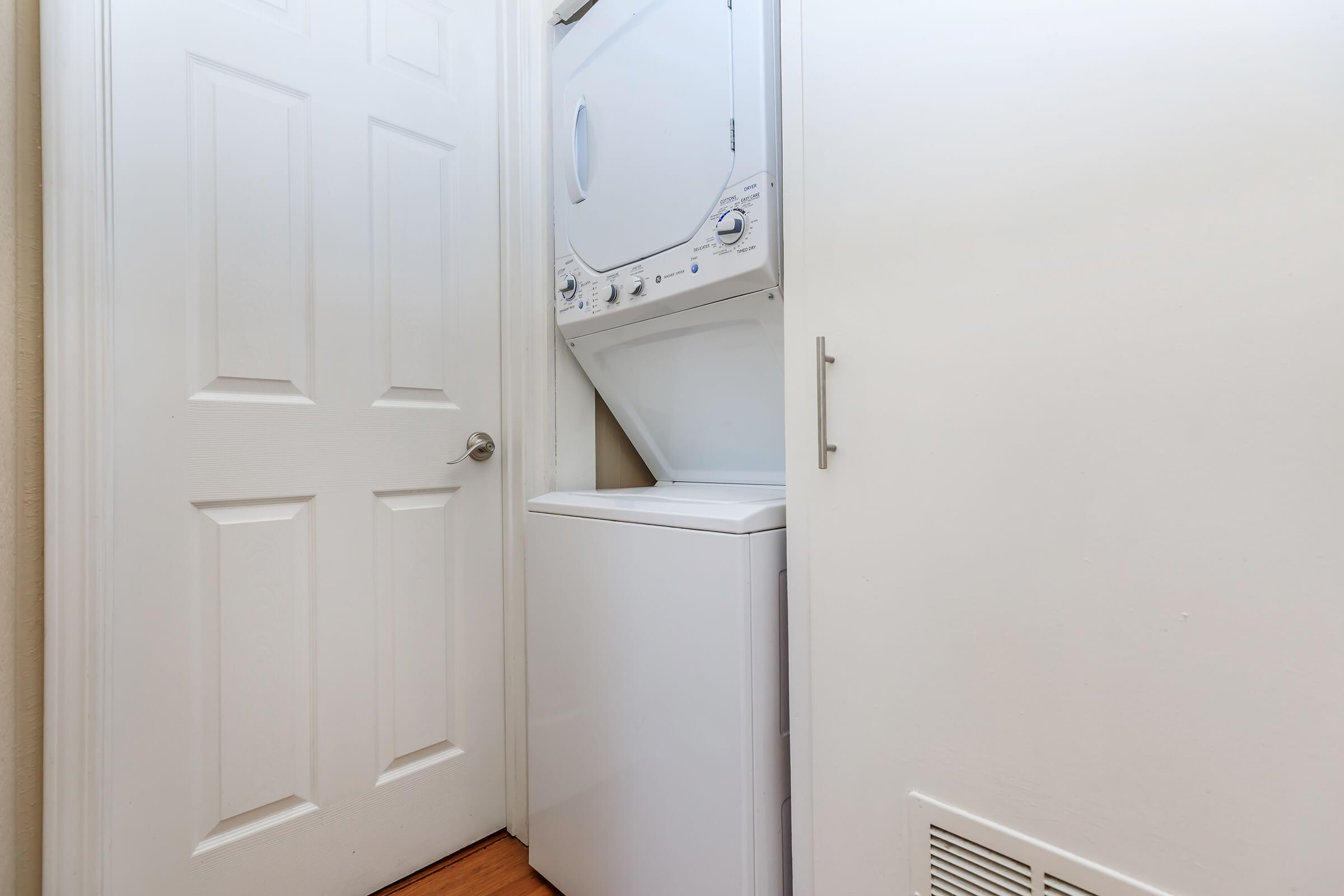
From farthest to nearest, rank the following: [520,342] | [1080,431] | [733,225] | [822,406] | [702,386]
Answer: [520,342] → [702,386] → [733,225] → [822,406] → [1080,431]

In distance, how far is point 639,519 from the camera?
1.04 meters

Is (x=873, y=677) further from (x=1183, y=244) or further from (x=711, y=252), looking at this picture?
(x=711, y=252)

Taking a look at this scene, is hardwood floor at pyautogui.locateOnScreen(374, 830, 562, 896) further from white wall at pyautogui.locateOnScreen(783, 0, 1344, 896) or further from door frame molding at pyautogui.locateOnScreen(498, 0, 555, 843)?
white wall at pyautogui.locateOnScreen(783, 0, 1344, 896)

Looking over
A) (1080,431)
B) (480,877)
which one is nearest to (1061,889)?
(1080,431)

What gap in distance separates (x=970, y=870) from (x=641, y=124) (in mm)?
1251

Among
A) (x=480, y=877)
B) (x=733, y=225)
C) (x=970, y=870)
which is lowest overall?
(x=480, y=877)

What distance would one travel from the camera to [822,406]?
2.81 feet

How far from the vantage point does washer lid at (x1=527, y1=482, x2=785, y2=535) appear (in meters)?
0.93

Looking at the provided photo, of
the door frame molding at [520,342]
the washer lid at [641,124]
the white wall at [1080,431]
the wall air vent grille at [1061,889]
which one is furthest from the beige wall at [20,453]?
the wall air vent grille at [1061,889]

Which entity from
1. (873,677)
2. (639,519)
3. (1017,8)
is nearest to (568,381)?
(639,519)

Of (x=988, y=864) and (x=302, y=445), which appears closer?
(x=988, y=864)

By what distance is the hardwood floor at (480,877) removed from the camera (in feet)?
4.06

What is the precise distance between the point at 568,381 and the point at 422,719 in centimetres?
78

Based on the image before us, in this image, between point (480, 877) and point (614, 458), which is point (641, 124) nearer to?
point (614, 458)
